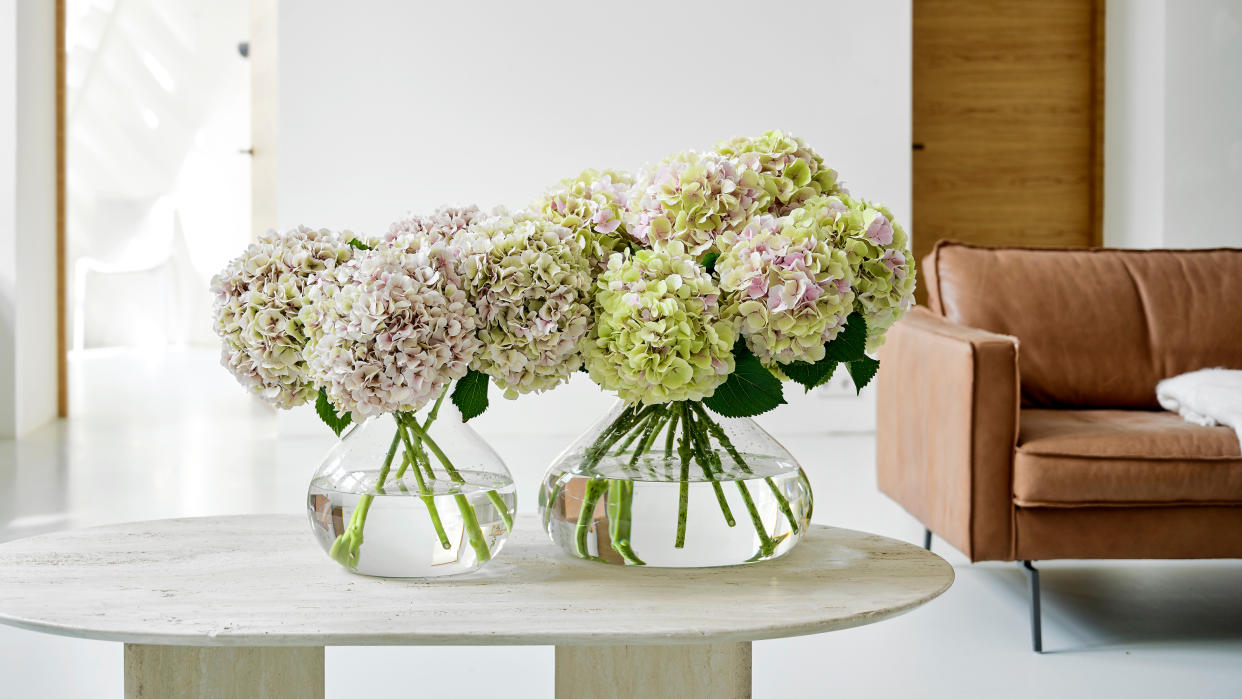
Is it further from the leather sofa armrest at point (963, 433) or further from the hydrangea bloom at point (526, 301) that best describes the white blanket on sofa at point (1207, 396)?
the hydrangea bloom at point (526, 301)

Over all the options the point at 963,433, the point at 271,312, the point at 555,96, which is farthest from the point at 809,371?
the point at 555,96

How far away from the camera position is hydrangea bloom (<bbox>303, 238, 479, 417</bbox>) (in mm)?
963

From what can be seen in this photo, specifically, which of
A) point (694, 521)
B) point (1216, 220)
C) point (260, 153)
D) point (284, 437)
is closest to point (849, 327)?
point (694, 521)

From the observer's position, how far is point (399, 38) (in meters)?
4.84

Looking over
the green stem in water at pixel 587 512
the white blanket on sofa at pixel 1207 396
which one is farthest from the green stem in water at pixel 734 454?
the white blanket on sofa at pixel 1207 396

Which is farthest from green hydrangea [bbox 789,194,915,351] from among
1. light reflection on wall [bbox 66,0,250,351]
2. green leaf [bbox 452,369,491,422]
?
light reflection on wall [bbox 66,0,250,351]

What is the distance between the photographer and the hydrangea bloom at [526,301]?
1012mm

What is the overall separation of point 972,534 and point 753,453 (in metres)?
1.26

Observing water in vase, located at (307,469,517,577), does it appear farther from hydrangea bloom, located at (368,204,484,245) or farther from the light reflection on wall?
the light reflection on wall

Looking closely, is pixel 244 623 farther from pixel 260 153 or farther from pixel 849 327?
pixel 260 153

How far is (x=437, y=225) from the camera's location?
1.10 metres

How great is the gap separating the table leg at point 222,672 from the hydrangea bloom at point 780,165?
69 cm

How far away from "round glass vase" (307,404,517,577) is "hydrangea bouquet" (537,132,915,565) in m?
0.10

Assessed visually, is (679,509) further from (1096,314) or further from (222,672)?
(1096,314)
